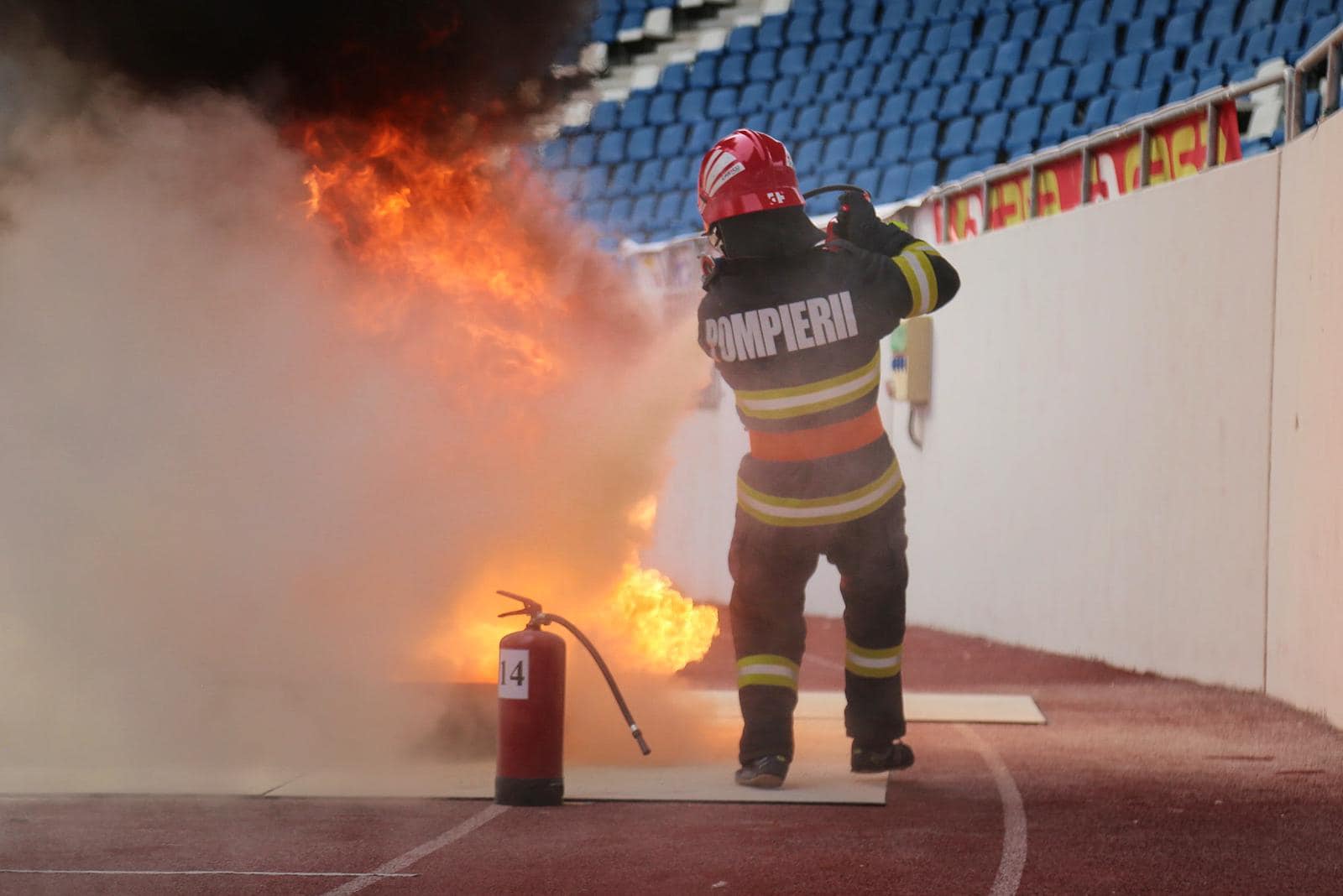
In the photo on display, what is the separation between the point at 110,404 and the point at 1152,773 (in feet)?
16.9

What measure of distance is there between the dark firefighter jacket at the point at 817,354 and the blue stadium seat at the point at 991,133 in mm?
13041

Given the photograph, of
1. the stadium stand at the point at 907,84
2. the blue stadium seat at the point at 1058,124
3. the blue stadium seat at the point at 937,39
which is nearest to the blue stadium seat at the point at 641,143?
the stadium stand at the point at 907,84

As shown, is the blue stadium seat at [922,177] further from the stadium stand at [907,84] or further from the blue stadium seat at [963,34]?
the blue stadium seat at [963,34]

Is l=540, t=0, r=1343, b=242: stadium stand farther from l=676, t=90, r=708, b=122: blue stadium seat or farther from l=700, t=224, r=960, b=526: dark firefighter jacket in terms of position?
l=700, t=224, r=960, b=526: dark firefighter jacket

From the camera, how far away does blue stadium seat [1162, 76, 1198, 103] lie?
16328 mm

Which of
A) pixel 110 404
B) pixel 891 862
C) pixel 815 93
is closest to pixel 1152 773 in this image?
Answer: pixel 891 862

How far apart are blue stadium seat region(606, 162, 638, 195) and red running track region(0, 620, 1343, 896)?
673 inches

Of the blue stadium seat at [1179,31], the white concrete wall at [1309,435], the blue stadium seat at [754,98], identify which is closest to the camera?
the white concrete wall at [1309,435]

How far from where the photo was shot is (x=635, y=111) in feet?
83.0

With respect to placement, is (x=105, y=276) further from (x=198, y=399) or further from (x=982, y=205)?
(x=982, y=205)

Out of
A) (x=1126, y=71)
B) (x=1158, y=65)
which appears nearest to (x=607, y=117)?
(x=1126, y=71)

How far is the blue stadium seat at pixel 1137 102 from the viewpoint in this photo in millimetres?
16781

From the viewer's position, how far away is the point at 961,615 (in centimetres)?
1462

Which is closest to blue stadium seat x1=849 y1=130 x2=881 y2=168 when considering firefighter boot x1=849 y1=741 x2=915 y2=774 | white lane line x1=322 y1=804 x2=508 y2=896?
firefighter boot x1=849 y1=741 x2=915 y2=774
